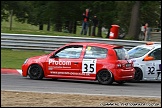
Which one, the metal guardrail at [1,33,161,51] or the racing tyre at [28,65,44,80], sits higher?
the metal guardrail at [1,33,161,51]

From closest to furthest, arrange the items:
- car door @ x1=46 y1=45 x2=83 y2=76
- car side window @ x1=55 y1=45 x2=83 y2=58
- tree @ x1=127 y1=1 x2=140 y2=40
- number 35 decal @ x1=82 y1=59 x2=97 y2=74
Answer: number 35 decal @ x1=82 y1=59 x2=97 y2=74 < car door @ x1=46 y1=45 x2=83 y2=76 < car side window @ x1=55 y1=45 x2=83 y2=58 < tree @ x1=127 y1=1 x2=140 y2=40

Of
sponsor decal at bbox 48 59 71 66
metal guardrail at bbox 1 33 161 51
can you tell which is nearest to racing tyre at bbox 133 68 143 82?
sponsor decal at bbox 48 59 71 66

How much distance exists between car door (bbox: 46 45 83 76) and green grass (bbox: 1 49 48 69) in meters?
3.72

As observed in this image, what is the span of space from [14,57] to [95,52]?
7.75m

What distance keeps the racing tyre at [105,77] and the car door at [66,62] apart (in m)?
0.70

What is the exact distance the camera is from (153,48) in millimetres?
16469

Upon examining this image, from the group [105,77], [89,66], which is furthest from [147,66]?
[89,66]

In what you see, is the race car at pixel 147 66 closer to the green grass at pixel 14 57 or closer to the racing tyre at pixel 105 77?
the racing tyre at pixel 105 77

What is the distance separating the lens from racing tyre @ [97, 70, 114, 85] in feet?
46.1

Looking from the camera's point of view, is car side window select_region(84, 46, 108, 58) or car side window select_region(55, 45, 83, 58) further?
car side window select_region(55, 45, 83, 58)

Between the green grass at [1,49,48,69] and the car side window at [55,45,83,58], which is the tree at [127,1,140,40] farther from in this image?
the car side window at [55,45,83,58]

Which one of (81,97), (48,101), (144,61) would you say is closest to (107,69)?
(144,61)

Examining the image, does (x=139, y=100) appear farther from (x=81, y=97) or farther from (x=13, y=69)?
(x=13, y=69)

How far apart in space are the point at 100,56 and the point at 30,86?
2862mm
